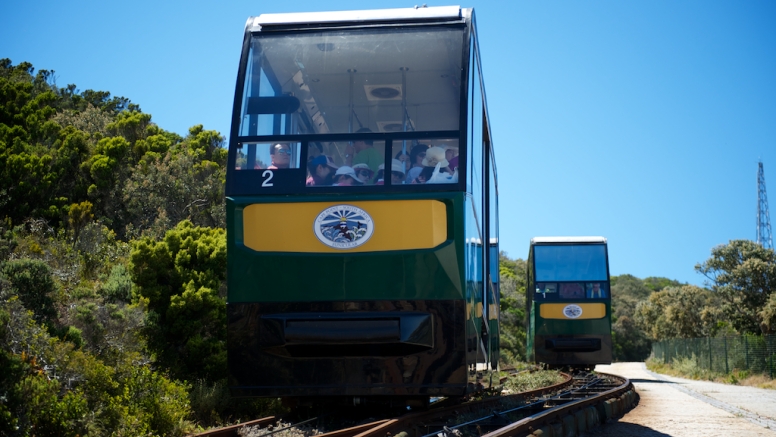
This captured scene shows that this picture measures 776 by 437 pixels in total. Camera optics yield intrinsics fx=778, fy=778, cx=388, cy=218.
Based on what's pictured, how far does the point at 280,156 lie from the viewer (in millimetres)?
7457

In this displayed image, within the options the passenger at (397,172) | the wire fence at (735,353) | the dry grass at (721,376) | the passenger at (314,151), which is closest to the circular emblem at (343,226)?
the passenger at (397,172)

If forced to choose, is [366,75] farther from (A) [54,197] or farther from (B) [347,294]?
(A) [54,197]

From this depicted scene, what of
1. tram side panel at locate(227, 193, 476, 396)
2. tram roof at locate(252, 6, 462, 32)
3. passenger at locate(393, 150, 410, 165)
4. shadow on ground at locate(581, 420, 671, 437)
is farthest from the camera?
shadow on ground at locate(581, 420, 671, 437)

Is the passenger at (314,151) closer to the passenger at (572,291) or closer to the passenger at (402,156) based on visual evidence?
the passenger at (402,156)

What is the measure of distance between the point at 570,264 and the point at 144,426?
14.9 metres

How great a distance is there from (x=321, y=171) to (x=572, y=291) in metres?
14.7

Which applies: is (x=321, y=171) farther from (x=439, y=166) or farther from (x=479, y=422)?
(x=479, y=422)

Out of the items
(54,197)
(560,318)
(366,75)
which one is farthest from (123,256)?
(366,75)

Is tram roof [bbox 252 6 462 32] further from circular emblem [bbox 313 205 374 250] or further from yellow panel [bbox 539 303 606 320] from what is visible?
yellow panel [bbox 539 303 606 320]

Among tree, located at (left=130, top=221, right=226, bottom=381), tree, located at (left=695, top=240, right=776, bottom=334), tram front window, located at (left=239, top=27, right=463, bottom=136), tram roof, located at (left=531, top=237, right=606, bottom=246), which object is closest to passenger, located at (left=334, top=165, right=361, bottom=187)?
tram front window, located at (left=239, top=27, right=463, bottom=136)

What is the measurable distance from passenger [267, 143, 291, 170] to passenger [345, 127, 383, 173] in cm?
56

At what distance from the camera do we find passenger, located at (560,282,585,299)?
20766 mm

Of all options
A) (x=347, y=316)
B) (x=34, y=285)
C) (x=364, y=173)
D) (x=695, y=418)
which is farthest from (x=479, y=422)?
(x=34, y=285)

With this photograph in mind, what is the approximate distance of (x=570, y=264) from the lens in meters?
20.8
